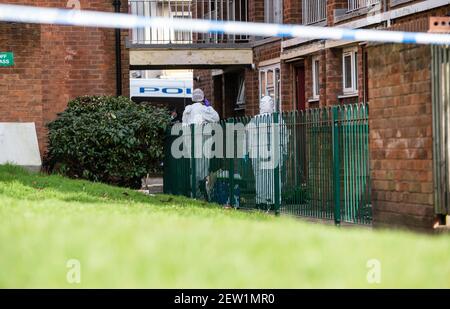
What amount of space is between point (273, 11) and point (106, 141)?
1184 centimetres

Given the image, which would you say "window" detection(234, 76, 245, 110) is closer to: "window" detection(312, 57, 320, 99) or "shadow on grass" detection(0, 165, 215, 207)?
"window" detection(312, 57, 320, 99)

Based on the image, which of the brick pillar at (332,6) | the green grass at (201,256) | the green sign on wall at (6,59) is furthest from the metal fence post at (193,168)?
the green grass at (201,256)

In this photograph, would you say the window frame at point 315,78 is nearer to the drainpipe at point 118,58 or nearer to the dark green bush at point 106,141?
the drainpipe at point 118,58

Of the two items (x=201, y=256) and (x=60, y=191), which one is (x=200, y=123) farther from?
(x=201, y=256)

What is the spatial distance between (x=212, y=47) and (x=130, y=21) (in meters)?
23.9

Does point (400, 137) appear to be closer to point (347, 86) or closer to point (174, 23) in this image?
point (174, 23)

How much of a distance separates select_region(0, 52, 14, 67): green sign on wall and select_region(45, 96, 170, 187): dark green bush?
1.41 metres

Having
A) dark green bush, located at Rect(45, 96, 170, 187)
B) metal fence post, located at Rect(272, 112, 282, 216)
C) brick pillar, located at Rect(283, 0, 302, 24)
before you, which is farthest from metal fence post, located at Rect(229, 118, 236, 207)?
brick pillar, located at Rect(283, 0, 302, 24)

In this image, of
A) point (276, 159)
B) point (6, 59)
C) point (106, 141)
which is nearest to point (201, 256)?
point (276, 159)

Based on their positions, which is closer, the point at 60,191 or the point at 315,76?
the point at 60,191

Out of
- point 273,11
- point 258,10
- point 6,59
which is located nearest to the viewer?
point 6,59

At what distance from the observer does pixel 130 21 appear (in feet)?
31.9

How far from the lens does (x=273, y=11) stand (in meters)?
32.6
